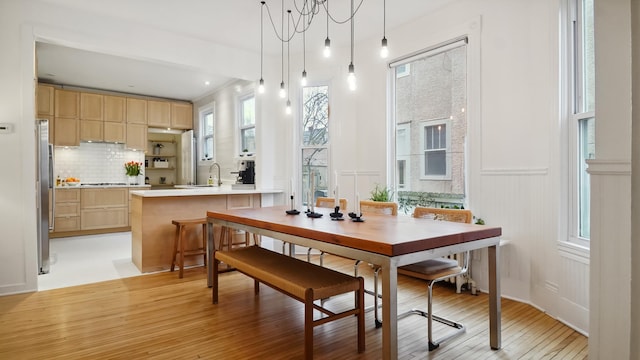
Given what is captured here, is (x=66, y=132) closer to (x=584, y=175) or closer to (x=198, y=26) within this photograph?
(x=198, y=26)

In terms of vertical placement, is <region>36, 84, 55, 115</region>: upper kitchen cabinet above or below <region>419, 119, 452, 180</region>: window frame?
above

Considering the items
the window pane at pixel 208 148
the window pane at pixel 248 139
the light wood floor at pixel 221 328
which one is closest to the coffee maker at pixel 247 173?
the window pane at pixel 248 139

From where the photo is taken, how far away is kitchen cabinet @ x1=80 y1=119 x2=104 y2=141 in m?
6.47

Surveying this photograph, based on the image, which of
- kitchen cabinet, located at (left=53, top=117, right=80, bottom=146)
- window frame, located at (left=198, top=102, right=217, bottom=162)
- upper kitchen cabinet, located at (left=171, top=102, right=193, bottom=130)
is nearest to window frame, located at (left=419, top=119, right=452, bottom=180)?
window frame, located at (left=198, top=102, right=217, bottom=162)

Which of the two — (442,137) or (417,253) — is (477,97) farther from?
(417,253)

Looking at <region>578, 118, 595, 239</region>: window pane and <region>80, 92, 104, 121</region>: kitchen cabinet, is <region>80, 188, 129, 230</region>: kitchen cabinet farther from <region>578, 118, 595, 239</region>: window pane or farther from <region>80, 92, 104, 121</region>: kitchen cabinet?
<region>578, 118, 595, 239</region>: window pane

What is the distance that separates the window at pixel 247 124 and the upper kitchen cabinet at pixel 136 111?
2.38m

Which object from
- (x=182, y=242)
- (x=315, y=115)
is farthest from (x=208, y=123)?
(x=182, y=242)

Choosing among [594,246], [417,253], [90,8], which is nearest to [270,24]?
[90,8]

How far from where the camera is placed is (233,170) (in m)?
6.29

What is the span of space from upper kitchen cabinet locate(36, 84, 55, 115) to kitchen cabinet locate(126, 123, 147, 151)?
124cm

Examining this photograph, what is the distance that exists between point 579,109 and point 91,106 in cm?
732

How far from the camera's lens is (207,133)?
740 cm

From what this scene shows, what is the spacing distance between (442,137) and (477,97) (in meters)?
0.57
